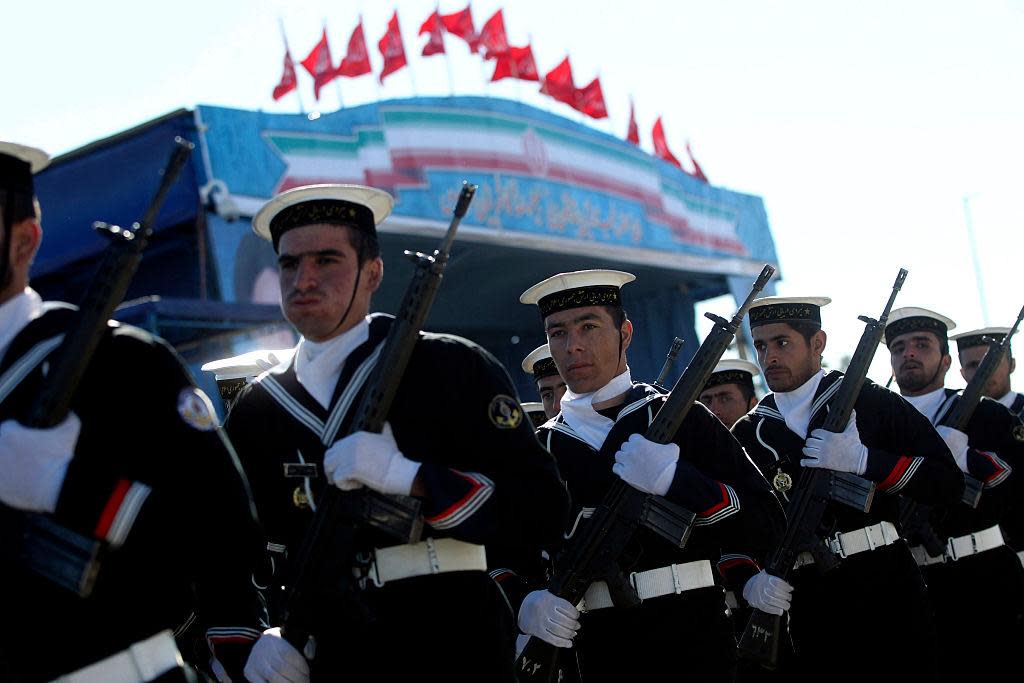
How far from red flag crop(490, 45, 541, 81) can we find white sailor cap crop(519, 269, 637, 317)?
14575mm

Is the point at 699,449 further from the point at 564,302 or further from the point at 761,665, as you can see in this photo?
the point at 761,665

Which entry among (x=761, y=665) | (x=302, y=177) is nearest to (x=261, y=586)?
(x=761, y=665)

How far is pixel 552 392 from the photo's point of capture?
715cm

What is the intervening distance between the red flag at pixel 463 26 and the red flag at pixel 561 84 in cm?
171

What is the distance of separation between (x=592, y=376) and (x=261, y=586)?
1866 millimetres

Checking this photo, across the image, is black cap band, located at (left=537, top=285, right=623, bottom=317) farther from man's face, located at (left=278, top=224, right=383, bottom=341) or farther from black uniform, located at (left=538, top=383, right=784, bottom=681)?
man's face, located at (left=278, top=224, right=383, bottom=341)

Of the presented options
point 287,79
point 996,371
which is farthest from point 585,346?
point 287,79

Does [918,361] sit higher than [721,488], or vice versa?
[918,361]

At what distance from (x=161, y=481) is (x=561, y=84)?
740 inches

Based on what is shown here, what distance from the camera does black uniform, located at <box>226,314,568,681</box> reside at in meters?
3.54

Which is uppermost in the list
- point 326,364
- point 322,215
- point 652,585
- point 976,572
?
point 322,215

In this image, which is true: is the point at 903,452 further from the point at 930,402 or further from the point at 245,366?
the point at 245,366

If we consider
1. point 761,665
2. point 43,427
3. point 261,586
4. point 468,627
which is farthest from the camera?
point 761,665

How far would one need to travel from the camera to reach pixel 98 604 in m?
2.80
